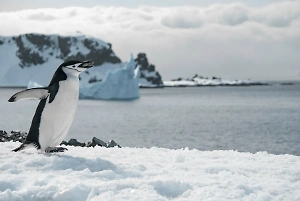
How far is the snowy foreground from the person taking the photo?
5.50 m

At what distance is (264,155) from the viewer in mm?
8227

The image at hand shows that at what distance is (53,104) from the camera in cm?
732

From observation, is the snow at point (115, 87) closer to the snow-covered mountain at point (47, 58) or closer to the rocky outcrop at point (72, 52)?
the snow-covered mountain at point (47, 58)

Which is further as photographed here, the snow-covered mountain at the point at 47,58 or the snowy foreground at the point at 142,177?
the snow-covered mountain at the point at 47,58

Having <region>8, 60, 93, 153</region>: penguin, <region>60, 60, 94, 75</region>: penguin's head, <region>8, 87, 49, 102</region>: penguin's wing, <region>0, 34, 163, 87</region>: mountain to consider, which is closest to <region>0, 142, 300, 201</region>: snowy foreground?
<region>8, 60, 93, 153</region>: penguin

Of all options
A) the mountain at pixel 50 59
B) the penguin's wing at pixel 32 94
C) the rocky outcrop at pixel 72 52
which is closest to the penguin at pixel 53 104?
the penguin's wing at pixel 32 94

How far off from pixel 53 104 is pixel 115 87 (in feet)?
192

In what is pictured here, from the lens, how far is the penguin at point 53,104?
7.34 m

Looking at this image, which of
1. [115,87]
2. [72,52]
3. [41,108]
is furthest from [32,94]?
[72,52]

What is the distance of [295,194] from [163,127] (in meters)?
35.8

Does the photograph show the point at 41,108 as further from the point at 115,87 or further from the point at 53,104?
the point at 115,87

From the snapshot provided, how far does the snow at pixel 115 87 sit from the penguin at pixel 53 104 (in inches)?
2061

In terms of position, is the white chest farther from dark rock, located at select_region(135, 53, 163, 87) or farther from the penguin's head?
dark rock, located at select_region(135, 53, 163, 87)

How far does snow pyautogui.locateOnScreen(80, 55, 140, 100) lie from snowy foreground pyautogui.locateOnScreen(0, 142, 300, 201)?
173ft
